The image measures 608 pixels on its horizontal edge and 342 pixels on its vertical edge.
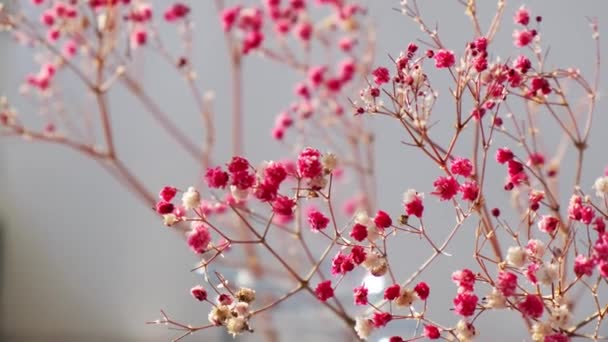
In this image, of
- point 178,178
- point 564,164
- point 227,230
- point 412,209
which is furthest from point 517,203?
point 178,178

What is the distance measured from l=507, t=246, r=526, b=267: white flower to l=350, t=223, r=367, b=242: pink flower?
0.34ft

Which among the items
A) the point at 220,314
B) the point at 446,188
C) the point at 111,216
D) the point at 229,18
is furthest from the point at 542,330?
the point at 111,216

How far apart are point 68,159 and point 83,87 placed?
197 mm

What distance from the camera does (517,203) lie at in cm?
95

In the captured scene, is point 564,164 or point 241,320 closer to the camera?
point 241,320

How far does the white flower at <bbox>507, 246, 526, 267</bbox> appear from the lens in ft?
1.82

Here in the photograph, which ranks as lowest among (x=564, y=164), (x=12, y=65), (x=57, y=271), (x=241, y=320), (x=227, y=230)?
(x=241, y=320)

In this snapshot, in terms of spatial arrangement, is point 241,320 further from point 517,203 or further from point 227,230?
point 227,230

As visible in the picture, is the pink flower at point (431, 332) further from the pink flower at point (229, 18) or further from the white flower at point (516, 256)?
the pink flower at point (229, 18)

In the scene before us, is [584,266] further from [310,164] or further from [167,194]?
[167,194]

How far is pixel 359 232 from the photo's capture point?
0.61 meters

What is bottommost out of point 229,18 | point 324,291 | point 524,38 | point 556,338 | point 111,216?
point 556,338

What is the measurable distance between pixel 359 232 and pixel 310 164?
0.06m

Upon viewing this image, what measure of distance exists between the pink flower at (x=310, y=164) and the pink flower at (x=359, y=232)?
0.05 m
